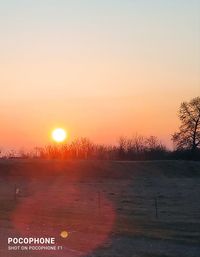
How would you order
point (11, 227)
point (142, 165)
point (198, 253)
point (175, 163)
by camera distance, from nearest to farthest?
point (198, 253) → point (11, 227) → point (142, 165) → point (175, 163)

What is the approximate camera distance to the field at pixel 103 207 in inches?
787

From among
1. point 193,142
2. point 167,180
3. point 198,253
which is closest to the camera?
point 198,253

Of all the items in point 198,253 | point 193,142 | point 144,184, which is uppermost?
point 193,142

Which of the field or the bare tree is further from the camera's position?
the bare tree

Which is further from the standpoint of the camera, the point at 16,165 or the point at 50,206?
the point at 16,165

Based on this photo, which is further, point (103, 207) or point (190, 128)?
point (190, 128)

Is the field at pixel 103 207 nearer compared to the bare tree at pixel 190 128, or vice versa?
the field at pixel 103 207

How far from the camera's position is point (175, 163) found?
272 feet

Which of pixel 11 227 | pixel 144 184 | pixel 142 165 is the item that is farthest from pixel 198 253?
pixel 142 165

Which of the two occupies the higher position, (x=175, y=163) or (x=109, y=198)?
(x=175, y=163)

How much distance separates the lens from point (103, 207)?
3919 centimetres

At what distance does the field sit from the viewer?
1998 cm

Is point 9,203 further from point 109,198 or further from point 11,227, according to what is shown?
point 11,227

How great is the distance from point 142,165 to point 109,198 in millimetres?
30746
